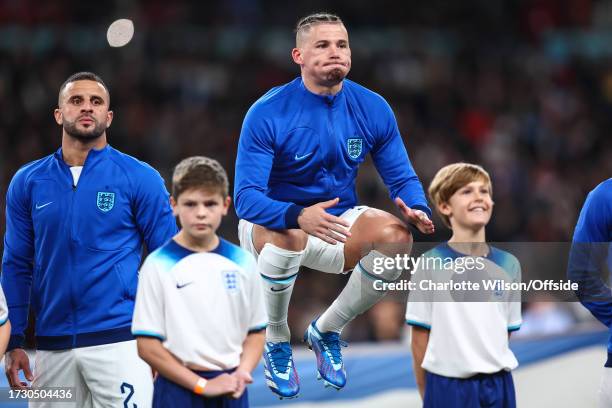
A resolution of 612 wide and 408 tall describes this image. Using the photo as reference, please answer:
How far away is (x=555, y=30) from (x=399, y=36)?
206cm

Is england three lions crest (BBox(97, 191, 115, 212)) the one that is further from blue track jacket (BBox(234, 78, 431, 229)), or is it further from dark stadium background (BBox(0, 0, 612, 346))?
dark stadium background (BBox(0, 0, 612, 346))

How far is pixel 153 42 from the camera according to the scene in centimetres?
1264

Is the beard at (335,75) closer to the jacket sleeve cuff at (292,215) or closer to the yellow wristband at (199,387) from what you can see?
the jacket sleeve cuff at (292,215)

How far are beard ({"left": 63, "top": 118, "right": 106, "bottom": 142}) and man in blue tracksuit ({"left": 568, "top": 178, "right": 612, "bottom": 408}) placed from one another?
2191mm

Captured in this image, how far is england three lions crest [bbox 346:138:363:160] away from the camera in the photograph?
5.04 meters

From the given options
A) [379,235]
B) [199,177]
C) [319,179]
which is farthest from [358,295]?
[199,177]

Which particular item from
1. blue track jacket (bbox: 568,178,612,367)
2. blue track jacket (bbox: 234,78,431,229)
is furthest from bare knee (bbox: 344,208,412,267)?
blue track jacket (bbox: 568,178,612,367)

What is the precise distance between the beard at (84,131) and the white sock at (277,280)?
0.93m

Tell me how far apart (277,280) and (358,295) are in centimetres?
40

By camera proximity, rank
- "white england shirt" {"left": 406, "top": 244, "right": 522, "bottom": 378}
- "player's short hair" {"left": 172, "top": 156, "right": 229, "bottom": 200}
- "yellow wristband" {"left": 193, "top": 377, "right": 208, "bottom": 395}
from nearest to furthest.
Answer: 1. "yellow wristband" {"left": 193, "top": 377, "right": 208, "bottom": 395}
2. "player's short hair" {"left": 172, "top": 156, "right": 229, "bottom": 200}
3. "white england shirt" {"left": 406, "top": 244, "right": 522, "bottom": 378}

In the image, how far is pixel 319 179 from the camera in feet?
16.5

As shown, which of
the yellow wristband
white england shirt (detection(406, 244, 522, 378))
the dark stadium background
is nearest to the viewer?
the yellow wristband

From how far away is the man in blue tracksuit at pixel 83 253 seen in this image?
185 inches

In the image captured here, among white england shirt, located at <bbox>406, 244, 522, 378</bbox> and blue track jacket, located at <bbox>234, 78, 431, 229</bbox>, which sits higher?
blue track jacket, located at <bbox>234, 78, 431, 229</bbox>
